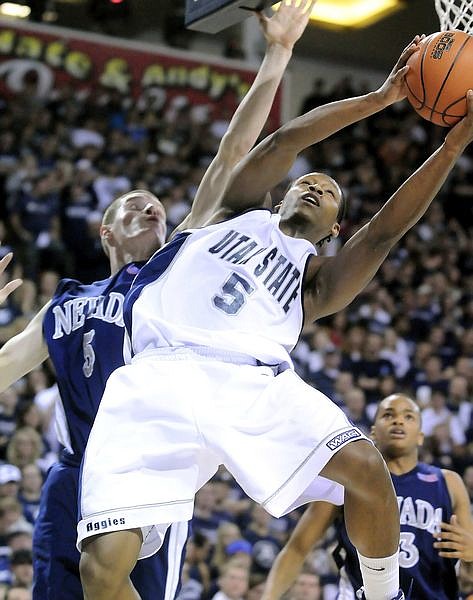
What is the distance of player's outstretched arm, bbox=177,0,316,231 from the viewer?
3.58 metres

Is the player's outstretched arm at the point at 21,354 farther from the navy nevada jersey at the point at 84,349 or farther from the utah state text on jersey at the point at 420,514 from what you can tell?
the utah state text on jersey at the point at 420,514

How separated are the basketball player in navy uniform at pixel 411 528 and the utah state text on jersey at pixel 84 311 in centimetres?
139

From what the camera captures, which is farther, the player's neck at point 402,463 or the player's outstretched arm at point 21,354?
the player's neck at point 402,463

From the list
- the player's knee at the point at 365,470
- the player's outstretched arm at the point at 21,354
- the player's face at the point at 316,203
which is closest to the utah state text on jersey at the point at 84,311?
the player's outstretched arm at the point at 21,354

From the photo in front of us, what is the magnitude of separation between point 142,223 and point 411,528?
1841mm

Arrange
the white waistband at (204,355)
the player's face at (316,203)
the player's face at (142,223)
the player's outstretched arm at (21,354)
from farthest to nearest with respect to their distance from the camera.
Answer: the player's face at (142,223)
the player's outstretched arm at (21,354)
the player's face at (316,203)
the white waistband at (204,355)

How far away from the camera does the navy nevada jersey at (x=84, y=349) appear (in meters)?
3.67

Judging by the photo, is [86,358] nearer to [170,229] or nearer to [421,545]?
[421,545]

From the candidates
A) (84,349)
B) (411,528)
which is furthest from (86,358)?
(411,528)

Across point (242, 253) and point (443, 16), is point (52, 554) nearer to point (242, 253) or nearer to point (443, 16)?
point (242, 253)

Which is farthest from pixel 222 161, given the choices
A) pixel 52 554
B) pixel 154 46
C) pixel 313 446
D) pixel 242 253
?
pixel 154 46

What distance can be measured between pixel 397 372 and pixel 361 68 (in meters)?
7.45

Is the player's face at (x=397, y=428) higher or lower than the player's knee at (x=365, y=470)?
higher

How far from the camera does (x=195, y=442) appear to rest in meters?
2.93
